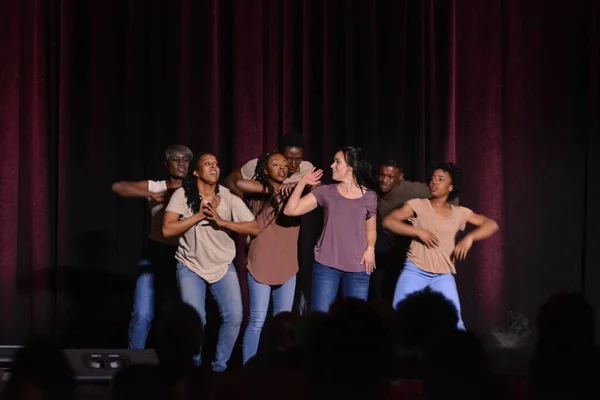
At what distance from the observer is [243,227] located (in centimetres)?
545

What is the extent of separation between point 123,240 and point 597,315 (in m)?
4.34

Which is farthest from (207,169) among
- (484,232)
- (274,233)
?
(484,232)

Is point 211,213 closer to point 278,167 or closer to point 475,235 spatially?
point 278,167

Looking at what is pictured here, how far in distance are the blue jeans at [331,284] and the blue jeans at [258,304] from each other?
0.17 m

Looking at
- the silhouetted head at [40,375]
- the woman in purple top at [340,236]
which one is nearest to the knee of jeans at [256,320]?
the woman in purple top at [340,236]

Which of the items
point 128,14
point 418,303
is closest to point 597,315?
point 418,303

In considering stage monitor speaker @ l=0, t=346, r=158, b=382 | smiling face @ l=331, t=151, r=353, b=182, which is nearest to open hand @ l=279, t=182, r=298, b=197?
smiling face @ l=331, t=151, r=353, b=182

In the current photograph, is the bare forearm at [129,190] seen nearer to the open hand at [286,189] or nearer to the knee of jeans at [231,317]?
the open hand at [286,189]

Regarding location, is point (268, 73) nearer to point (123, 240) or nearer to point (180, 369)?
point (123, 240)

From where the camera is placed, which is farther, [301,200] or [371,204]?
[371,204]

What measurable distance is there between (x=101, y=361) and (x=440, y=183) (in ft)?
9.77

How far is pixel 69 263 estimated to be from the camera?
6.91 metres

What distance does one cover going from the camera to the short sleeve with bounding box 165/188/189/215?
5414 millimetres

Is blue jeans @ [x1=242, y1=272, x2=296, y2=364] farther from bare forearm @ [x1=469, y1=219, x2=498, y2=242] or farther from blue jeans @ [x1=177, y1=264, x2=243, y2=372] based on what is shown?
bare forearm @ [x1=469, y1=219, x2=498, y2=242]
